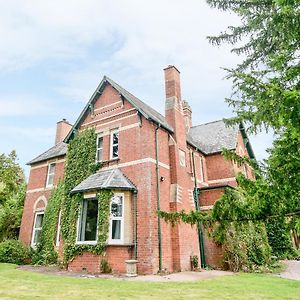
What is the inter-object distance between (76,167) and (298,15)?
14559 mm

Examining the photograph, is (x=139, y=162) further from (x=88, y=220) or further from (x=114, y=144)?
(x=88, y=220)

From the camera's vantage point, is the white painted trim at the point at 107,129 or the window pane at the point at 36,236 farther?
the window pane at the point at 36,236

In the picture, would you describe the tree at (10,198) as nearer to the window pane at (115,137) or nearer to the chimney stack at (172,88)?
the window pane at (115,137)

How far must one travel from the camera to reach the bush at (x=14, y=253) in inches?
711

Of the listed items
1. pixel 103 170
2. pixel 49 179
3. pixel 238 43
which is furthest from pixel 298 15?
pixel 49 179

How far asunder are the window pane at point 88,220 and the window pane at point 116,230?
1.48 m

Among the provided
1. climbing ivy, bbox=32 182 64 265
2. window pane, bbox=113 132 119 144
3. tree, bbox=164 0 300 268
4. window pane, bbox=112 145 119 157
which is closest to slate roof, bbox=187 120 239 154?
window pane, bbox=113 132 119 144

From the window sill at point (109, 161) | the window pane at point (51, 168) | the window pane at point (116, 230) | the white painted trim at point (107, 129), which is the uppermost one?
the white painted trim at point (107, 129)

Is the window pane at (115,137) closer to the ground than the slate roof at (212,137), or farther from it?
closer to the ground

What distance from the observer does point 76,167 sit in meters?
17.8

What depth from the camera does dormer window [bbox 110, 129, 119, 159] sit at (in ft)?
55.7

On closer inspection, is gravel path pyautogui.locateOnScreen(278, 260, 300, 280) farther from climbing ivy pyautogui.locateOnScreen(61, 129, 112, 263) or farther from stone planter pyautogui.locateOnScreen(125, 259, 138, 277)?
climbing ivy pyautogui.locateOnScreen(61, 129, 112, 263)

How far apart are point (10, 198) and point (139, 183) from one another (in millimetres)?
14138

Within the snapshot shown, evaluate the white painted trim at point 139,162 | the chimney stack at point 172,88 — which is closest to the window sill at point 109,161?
the white painted trim at point 139,162
